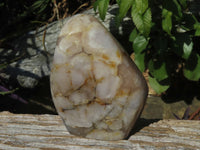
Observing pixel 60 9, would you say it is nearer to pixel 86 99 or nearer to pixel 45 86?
pixel 45 86

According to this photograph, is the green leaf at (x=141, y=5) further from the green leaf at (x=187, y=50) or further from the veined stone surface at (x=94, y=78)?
the green leaf at (x=187, y=50)

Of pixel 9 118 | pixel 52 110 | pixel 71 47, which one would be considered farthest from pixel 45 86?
pixel 71 47

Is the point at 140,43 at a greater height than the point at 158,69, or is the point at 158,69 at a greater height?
the point at 140,43

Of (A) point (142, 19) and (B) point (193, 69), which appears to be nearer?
(A) point (142, 19)

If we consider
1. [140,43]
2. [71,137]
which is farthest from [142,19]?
[71,137]

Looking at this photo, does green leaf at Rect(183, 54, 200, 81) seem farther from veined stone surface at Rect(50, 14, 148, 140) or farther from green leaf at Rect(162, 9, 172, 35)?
veined stone surface at Rect(50, 14, 148, 140)

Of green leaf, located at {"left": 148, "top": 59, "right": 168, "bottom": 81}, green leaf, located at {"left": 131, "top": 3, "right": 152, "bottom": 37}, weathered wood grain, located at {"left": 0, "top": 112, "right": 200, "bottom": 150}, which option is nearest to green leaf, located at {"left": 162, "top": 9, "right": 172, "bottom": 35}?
green leaf, located at {"left": 131, "top": 3, "right": 152, "bottom": 37}

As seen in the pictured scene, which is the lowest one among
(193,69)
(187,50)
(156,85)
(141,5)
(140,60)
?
(156,85)

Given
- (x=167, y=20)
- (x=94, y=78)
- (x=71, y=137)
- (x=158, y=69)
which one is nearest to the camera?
(x=94, y=78)

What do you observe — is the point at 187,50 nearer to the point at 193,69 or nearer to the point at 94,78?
the point at 193,69
